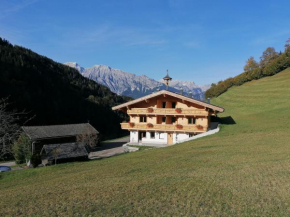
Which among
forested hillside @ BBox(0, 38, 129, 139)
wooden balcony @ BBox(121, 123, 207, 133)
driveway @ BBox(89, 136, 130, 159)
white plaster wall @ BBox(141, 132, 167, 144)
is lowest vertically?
driveway @ BBox(89, 136, 130, 159)

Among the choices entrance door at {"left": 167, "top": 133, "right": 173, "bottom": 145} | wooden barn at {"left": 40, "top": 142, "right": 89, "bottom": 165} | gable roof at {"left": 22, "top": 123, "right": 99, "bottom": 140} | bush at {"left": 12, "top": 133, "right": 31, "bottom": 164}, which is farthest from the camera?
gable roof at {"left": 22, "top": 123, "right": 99, "bottom": 140}

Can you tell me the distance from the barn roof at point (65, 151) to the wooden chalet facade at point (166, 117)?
25.3ft

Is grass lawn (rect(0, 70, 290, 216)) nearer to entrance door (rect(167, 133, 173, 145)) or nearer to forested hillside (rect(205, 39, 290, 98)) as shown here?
entrance door (rect(167, 133, 173, 145))

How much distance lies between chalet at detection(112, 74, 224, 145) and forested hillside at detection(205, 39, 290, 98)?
3824 centimetres

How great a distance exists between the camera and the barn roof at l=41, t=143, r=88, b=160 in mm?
29531

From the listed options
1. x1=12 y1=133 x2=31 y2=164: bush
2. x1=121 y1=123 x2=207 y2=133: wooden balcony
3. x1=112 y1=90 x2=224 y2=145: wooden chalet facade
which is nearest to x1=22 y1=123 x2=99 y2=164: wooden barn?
x1=12 y1=133 x2=31 y2=164: bush

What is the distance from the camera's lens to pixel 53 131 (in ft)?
171

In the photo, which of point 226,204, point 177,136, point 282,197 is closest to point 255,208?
point 226,204

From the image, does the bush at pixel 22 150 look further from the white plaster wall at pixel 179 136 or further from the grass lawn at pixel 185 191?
the grass lawn at pixel 185 191

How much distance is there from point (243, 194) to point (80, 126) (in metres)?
53.7

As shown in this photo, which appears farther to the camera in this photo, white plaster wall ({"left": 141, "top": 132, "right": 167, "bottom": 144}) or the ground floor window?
the ground floor window

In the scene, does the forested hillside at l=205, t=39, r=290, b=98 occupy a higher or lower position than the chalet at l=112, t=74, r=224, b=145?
higher

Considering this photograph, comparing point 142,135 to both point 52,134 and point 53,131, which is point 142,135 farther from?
point 53,131

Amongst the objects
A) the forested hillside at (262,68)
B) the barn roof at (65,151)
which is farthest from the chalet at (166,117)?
the forested hillside at (262,68)
